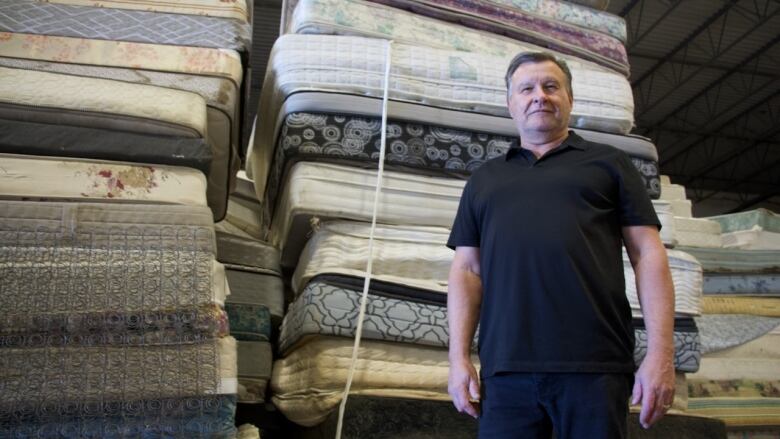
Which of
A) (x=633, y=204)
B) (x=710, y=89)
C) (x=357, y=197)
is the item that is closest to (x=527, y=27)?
(x=357, y=197)

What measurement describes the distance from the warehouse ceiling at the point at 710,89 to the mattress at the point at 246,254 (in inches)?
234

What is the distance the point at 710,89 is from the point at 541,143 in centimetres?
827

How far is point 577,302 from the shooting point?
1.02 m

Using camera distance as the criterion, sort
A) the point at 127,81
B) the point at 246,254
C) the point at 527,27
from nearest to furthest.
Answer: the point at 127,81 < the point at 246,254 < the point at 527,27

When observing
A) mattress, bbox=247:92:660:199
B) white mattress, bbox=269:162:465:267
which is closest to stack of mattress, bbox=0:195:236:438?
white mattress, bbox=269:162:465:267

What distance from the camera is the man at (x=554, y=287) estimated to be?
0.99 m

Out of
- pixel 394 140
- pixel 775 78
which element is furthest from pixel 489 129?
pixel 775 78

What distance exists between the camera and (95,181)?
118cm

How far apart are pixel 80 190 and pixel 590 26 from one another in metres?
1.31

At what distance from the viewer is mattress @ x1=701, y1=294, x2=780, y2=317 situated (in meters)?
2.47

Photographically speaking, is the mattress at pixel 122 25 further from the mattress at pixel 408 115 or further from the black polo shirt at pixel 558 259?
the black polo shirt at pixel 558 259

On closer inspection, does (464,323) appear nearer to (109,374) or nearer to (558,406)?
(558,406)

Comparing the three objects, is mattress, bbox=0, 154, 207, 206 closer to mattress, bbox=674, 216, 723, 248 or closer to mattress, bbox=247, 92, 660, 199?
mattress, bbox=247, 92, 660, 199

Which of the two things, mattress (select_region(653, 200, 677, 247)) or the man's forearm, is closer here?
the man's forearm
